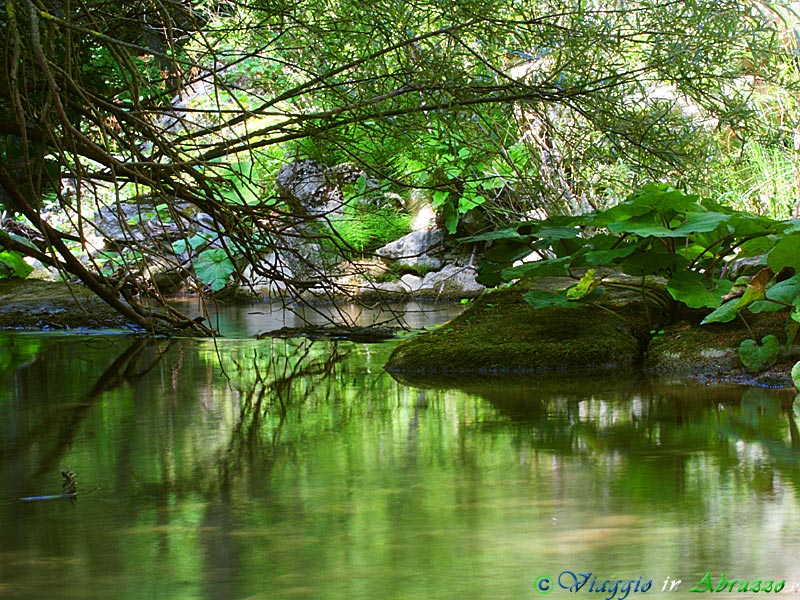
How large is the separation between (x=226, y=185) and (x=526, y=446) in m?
1.81

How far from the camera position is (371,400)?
3.19 m

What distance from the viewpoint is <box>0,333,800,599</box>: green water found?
1.43m

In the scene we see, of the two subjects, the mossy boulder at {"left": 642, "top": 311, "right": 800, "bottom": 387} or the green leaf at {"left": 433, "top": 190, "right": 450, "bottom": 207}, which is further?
the green leaf at {"left": 433, "top": 190, "right": 450, "bottom": 207}

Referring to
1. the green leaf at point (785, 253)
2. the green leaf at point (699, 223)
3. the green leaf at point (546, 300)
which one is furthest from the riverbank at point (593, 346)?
the green leaf at point (699, 223)

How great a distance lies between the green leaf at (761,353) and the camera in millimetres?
3395

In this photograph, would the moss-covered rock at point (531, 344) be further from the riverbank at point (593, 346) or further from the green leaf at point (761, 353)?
the green leaf at point (761, 353)

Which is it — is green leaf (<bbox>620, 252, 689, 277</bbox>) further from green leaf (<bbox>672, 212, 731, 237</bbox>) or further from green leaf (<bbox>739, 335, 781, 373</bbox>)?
green leaf (<bbox>739, 335, 781, 373</bbox>)

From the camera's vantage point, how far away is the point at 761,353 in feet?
11.2

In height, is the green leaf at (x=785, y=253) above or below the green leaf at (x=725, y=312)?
above

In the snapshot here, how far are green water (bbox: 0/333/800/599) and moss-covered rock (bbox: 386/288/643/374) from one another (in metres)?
0.32

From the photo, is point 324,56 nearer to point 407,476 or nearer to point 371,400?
point 371,400

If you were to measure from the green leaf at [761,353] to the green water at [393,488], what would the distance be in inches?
10.5

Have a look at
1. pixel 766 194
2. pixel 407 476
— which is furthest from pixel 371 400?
pixel 766 194

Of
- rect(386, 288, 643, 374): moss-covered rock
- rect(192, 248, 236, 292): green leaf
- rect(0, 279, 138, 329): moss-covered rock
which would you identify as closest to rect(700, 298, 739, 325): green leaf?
rect(386, 288, 643, 374): moss-covered rock
